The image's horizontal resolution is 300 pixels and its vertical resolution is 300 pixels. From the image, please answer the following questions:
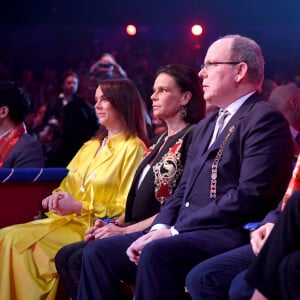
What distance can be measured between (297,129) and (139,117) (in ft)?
3.77

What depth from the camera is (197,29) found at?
11.2m

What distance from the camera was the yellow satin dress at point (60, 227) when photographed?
4168 mm

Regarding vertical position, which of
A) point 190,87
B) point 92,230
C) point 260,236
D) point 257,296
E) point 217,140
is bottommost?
point 92,230

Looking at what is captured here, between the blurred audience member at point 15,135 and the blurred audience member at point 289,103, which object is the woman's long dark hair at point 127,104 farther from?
the blurred audience member at point 289,103

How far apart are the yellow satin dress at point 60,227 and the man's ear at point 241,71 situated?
1.00 meters

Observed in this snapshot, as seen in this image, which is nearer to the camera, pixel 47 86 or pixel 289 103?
pixel 289 103

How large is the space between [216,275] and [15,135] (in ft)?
7.97

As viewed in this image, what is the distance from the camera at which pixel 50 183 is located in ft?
15.3

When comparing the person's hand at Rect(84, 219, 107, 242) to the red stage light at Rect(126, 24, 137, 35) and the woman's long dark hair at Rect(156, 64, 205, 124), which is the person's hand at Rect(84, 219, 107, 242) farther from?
the red stage light at Rect(126, 24, 137, 35)

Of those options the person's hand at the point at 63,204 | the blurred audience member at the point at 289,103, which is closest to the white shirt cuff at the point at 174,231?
the person's hand at the point at 63,204

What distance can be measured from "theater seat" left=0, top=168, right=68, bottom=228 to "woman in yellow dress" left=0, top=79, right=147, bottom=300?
0.12m

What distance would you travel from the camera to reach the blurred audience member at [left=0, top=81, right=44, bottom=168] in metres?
4.87

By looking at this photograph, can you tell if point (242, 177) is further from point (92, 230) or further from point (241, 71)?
point (92, 230)

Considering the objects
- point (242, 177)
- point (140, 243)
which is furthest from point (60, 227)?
point (242, 177)
